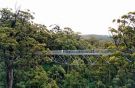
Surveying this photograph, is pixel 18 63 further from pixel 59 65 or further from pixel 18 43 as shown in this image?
pixel 59 65

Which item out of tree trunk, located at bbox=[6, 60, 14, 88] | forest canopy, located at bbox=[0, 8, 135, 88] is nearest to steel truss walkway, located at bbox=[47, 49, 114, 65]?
forest canopy, located at bbox=[0, 8, 135, 88]

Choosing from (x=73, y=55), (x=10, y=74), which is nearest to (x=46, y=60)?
(x=10, y=74)

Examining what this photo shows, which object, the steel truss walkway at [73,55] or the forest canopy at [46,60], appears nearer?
the forest canopy at [46,60]

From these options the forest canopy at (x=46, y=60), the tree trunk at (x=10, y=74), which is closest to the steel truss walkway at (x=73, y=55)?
the forest canopy at (x=46, y=60)

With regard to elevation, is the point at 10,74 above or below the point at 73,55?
below

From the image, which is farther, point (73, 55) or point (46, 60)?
point (73, 55)

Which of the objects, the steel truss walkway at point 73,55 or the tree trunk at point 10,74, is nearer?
the tree trunk at point 10,74

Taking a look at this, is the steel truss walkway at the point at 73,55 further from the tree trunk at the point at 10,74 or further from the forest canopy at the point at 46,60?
the tree trunk at the point at 10,74

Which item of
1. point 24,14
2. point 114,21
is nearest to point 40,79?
point 24,14

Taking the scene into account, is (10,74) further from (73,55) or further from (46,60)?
(73,55)

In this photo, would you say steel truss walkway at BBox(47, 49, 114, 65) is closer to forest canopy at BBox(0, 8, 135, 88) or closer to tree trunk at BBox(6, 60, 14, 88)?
forest canopy at BBox(0, 8, 135, 88)

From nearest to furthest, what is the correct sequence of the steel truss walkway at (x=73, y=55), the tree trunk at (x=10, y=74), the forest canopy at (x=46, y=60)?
1. the forest canopy at (x=46, y=60)
2. the tree trunk at (x=10, y=74)
3. the steel truss walkway at (x=73, y=55)

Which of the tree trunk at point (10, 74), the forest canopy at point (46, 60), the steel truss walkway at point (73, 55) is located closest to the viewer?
the forest canopy at point (46, 60)
